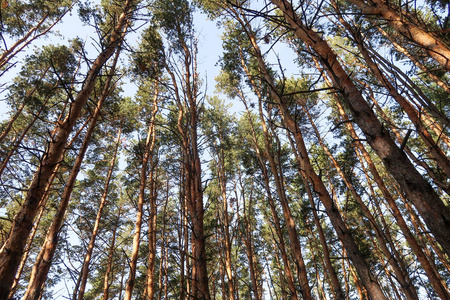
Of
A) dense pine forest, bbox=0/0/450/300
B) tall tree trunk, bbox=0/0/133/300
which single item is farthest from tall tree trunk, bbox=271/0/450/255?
tall tree trunk, bbox=0/0/133/300

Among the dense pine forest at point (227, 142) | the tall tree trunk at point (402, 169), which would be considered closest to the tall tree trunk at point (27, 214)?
the dense pine forest at point (227, 142)

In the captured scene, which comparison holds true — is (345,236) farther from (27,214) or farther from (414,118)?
(414,118)

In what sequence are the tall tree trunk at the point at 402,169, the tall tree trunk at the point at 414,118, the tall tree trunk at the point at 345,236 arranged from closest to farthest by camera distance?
the tall tree trunk at the point at 402,169
the tall tree trunk at the point at 345,236
the tall tree trunk at the point at 414,118

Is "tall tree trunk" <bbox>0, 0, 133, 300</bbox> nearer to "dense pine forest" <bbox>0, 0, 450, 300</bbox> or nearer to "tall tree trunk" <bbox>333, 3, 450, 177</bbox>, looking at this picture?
"dense pine forest" <bbox>0, 0, 450, 300</bbox>

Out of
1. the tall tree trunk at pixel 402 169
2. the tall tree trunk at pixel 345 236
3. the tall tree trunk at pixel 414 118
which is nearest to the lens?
the tall tree trunk at pixel 402 169

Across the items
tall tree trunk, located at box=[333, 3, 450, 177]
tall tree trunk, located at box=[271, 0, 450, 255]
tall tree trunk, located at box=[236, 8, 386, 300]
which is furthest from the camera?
tall tree trunk, located at box=[333, 3, 450, 177]

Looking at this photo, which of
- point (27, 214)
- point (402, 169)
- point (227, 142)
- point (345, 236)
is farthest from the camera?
point (227, 142)

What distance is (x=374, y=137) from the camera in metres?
1.88

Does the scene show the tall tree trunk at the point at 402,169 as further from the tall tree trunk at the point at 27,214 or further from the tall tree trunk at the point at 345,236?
the tall tree trunk at the point at 27,214

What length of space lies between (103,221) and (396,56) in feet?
57.3

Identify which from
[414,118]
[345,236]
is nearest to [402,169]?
[345,236]

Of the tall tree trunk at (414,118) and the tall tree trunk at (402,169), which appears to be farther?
the tall tree trunk at (414,118)

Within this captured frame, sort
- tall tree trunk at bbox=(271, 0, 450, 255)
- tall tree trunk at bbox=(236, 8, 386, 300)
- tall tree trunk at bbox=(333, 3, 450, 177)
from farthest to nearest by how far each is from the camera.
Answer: tall tree trunk at bbox=(333, 3, 450, 177) < tall tree trunk at bbox=(236, 8, 386, 300) < tall tree trunk at bbox=(271, 0, 450, 255)

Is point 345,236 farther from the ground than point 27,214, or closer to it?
closer to it
